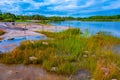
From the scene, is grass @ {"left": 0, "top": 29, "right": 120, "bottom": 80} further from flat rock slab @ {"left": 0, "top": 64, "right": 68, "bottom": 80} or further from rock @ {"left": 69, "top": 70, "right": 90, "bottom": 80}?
flat rock slab @ {"left": 0, "top": 64, "right": 68, "bottom": 80}

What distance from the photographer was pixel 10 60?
827cm

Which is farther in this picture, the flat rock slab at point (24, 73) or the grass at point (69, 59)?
the flat rock slab at point (24, 73)

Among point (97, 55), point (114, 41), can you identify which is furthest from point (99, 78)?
point (114, 41)

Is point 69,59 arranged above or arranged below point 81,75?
above

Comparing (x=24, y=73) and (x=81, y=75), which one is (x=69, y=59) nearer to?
(x=81, y=75)

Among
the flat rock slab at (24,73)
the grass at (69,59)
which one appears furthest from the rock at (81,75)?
the flat rock slab at (24,73)

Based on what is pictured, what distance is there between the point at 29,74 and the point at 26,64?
1.22 metres

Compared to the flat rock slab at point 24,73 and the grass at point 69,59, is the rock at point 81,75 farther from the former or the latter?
the flat rock slab at point 24,73

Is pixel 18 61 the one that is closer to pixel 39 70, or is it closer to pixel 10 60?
pixel 10 60

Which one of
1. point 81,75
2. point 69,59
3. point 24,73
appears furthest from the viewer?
point 69,59

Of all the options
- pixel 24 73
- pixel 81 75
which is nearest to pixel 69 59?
pixel 81 75

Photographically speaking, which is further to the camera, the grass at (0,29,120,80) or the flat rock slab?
the flat rock slab

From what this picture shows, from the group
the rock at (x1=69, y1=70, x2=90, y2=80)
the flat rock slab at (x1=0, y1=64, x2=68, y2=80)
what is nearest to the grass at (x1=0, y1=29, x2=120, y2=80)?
the rock at (x1=69, y1=70, x2=90, y2=80)

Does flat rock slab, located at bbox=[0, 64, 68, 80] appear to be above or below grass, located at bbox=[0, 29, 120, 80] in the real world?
below
